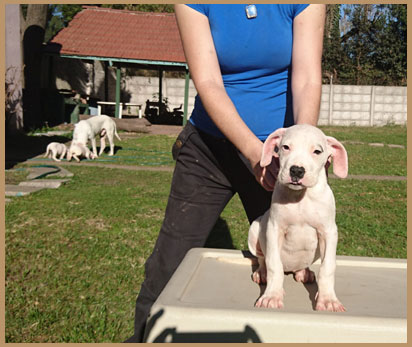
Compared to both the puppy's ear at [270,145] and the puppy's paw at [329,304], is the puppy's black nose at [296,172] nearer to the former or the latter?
the puppy's ear at [270,145]

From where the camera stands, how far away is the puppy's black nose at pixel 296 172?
1.79 metres

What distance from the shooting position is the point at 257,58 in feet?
8.22

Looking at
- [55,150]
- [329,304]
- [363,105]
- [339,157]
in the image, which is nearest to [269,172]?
[339,157]

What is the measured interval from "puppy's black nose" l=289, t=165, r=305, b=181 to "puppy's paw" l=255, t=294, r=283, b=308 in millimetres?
456

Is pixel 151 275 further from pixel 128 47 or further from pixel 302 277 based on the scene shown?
pixel 128 47

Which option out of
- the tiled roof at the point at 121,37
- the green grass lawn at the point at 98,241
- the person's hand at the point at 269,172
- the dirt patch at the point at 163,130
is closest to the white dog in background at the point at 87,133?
the green grass lawn at the point at 98,241

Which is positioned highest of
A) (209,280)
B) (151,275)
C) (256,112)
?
(256,112)

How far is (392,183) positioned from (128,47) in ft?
45.5

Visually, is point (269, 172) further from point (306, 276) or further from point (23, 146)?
point (23, 146)

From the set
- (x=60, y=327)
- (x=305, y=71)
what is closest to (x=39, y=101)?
(x=60, y=327)

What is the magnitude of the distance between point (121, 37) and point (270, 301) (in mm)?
19854

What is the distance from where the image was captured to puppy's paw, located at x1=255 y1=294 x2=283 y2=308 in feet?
5.93

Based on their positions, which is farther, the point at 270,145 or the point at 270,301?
the point at 270,145

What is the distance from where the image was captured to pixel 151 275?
279 centimetres
